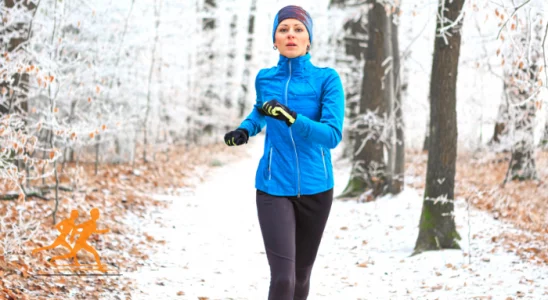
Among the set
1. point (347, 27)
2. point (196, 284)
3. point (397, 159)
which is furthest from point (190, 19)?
point (196, 284)

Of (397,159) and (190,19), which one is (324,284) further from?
(190,19)

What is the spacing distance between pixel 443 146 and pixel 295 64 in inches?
171

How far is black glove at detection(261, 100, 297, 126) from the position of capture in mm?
3023

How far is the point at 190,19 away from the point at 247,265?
10.7 metres

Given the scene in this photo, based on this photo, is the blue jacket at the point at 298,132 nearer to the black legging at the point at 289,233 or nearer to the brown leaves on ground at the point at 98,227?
the black legging at the point at 289,233

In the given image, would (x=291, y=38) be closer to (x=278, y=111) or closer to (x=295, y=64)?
(x=295, y=64)

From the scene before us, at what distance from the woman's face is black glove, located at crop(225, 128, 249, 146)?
0.56m

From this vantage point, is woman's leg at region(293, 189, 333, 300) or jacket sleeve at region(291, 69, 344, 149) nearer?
jacket sleeve at region(291, 69, 344, 149)

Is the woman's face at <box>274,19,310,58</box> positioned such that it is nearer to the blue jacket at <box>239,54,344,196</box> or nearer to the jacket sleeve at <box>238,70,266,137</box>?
the blue jacket at <box>239,54,344,196</box>

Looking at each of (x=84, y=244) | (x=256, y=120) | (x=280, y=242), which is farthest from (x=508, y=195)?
(x=280, y=242)

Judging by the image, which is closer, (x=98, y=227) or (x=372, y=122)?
(x=98, y=227)

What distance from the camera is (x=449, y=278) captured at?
6.32m

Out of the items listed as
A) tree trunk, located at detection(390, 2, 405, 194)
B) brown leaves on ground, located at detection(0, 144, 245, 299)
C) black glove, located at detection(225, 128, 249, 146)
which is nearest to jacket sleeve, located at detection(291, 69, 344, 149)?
black glove, located at detection(225, 128, 249, 146)

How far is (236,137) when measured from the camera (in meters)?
3.35
